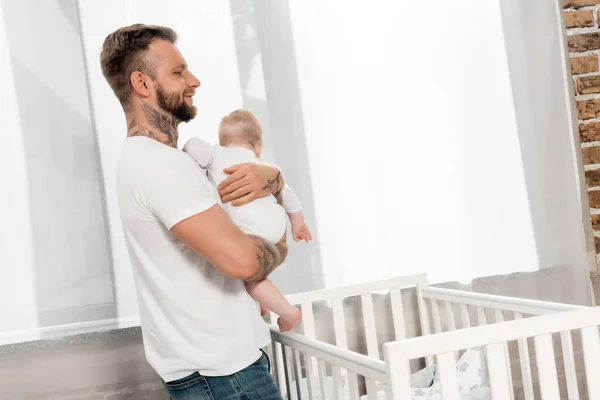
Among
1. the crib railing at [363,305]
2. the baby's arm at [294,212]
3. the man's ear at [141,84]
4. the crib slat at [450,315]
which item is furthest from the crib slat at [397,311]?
the man's ear at [141,84]

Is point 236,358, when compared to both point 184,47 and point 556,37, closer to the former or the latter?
point 184,47

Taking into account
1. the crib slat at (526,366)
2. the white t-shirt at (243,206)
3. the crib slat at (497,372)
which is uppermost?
the white t-shirt at (243,206)

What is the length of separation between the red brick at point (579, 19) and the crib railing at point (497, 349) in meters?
1.44

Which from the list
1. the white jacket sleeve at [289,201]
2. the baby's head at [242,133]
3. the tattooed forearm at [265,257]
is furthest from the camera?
the white jacket sleeve at [289,201]

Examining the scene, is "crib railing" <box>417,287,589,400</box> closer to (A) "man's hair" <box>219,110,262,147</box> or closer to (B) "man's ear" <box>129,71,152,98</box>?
(A) "man's hair" <box>219,110,262,147</box>

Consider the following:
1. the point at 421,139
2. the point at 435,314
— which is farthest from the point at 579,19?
the point at 435,314

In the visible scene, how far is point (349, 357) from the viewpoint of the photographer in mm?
1320

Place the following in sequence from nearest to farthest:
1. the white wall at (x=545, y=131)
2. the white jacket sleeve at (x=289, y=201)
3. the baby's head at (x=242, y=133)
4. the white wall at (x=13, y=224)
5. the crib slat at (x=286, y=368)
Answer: the crib slat at (x=286, y=368), the baby's head at (x=242, y=133), the white jacket sleeve at (x=289, y=201), the white wall at (x=13, y=224), the white wall at (x=545, y=131)

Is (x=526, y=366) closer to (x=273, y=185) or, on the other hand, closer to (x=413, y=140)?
(x=273, y=185)

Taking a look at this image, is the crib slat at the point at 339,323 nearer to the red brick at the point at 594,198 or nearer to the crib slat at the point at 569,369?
the crib slat at the point at 569,369

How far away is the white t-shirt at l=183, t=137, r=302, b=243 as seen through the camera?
145 cm

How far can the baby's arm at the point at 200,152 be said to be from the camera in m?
1.52

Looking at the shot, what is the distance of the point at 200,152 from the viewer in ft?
5.01

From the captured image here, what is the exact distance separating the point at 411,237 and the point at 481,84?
1.71 feet
